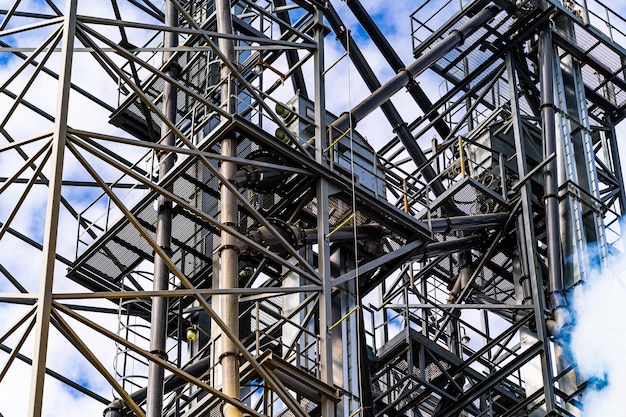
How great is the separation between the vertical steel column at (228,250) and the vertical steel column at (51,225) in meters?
3.94

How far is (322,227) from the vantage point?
1035 inches

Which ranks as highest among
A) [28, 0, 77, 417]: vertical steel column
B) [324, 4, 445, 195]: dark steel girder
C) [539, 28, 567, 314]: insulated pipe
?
[324, 4, 445, 195]: dark steel girder

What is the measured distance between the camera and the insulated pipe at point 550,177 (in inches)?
1209

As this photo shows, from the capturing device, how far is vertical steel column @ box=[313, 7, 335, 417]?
2497cm

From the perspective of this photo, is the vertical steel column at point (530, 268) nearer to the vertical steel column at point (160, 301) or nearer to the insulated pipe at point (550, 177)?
the insulated pipe at point (550, 177)

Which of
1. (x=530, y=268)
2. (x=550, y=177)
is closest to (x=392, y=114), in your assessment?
(x=550, y=177)

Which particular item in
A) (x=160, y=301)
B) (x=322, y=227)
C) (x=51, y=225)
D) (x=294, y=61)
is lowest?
(x=51, y=225)

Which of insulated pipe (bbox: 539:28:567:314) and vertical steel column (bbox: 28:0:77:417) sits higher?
insulated pipe (bbox: 539:28:567:314)

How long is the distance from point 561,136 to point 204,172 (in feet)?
32.5

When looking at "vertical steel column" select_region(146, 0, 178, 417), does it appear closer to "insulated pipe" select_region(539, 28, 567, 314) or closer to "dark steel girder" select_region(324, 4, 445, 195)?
"dark steel girder" select_region(324, 4, 445, 195)

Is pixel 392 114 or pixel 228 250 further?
pixel 392 114

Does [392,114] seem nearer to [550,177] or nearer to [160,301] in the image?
[550,177]

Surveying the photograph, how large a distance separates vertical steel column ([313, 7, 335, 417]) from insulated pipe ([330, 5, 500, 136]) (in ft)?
11.4

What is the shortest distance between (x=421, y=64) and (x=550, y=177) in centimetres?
462
